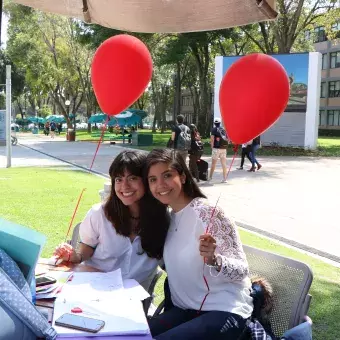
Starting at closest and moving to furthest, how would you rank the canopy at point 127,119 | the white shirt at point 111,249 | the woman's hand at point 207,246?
1. the woman's hand at point 207,246
2. the white shirt at point 111,249
3. the canopy at point 127,119

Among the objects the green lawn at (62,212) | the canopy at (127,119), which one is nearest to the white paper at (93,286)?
the green lawn at (62,212)

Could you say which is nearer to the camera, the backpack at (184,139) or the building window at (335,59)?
the backpack at (184,139)

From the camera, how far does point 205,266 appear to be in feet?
7.64

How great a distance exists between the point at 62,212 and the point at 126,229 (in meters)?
5.25

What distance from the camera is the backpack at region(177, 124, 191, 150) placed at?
11.6 m

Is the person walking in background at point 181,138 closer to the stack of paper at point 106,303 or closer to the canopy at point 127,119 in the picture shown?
the stack of paper at point 106,303

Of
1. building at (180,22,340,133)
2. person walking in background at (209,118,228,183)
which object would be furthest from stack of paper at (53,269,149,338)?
building at (180,22,340,133)

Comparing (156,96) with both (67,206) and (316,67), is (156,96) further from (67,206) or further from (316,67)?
(67,206)

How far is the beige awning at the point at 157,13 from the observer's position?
9.02 ft

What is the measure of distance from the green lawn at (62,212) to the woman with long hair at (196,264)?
1602 mm

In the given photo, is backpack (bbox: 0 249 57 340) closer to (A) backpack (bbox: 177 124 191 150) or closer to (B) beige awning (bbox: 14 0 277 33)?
(B) beige awning (bbox: 14 0 277 33)

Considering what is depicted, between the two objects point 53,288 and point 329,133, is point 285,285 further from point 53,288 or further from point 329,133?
point 329,133

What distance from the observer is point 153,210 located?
258cm

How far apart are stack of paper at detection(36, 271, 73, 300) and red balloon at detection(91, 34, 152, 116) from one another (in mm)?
1285
